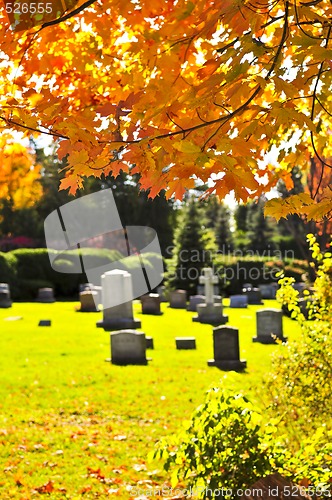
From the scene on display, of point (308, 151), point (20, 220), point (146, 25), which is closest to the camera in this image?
point (146, 25)

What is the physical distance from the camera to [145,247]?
5497 cm

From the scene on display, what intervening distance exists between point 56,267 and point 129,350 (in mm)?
21480

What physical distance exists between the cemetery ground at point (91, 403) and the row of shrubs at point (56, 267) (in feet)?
44.6

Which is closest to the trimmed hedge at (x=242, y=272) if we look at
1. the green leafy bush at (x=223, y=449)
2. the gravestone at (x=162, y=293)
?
the gravestone at (x=162, y=293)

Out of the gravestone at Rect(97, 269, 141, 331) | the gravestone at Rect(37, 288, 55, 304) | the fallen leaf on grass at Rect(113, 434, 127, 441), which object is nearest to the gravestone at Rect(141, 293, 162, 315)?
the gravestone at Rect(97, 269, 141, 331)

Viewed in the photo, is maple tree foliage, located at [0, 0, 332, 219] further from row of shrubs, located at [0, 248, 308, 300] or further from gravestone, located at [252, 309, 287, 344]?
row of shrubs, located at [0, 248, 308, 300]

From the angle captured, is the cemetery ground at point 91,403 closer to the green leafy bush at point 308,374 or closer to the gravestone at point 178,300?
the green leafy bush at point 308,374

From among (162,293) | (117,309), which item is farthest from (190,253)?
(117,309)

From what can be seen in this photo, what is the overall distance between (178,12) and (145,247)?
52.6m

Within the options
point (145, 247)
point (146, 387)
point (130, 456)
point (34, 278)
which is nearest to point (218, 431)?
point (130, 456)

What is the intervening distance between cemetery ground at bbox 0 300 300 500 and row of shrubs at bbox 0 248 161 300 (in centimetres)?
1358

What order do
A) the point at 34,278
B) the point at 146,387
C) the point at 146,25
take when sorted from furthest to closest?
the point at 34,278
the point at 146,387
the point at 146,25

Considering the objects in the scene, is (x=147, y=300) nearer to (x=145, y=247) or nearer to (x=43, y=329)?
(x=43, y=329)

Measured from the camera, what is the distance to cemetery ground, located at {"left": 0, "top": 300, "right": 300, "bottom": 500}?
22.4 feet
